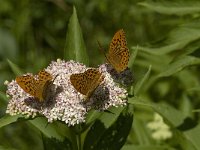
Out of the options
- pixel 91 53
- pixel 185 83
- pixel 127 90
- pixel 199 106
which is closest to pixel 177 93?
pixel 185 83

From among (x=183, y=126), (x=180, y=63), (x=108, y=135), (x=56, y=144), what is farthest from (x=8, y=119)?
(x=183, y=126)

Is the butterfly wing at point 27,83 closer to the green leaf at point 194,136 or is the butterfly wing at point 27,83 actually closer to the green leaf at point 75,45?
the green leaf at point 75,45

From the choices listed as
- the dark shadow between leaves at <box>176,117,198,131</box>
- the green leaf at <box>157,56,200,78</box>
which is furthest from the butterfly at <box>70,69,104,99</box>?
the dark shadow between leaves at <box>176,117,198,131</box>

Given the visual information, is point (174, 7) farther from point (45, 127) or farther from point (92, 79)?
point (45, 127)

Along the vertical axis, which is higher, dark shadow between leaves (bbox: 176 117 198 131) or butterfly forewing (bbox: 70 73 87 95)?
butterfly forewing (bbox: 70 73 87 95)

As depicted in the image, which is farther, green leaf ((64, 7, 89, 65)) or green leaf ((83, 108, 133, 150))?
green leaf ((64, 7, 89, 65))

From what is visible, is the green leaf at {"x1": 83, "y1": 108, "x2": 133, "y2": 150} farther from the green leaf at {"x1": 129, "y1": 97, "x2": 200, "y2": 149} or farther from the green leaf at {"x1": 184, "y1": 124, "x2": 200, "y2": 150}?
the green leaf at {"x1": 184, "y1": 124, "x2": 200, "y2": 150}
